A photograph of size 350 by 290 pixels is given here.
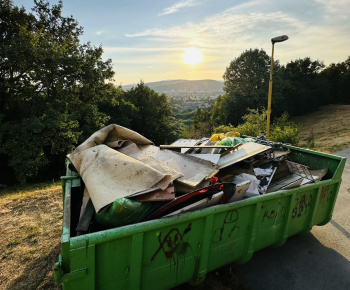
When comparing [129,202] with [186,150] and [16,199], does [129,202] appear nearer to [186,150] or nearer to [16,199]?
[186,150]

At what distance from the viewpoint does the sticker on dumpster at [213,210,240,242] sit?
8.15 feet

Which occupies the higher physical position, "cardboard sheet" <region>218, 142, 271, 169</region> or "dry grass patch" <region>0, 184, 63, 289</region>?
"cardboard sheet" <region>218, 142, 271, 169</region>

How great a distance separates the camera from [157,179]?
2.25 m

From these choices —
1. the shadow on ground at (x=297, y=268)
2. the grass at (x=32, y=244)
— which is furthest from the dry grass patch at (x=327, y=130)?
the grass at (x=32, y=244)

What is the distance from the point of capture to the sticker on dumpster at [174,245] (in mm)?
2131

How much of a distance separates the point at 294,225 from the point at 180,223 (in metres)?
2.09

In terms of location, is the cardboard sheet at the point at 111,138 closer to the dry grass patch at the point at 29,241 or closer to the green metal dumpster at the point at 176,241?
the green metal dumpster at the point at 176,241

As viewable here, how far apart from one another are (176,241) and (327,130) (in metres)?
21.4

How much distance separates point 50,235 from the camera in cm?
391

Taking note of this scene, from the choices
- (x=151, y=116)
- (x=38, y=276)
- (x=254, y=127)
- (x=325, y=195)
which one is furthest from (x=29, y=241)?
(x=151, y=116)

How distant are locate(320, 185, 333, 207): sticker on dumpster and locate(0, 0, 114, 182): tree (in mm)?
11617

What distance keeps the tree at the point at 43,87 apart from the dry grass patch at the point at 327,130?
12943 mm

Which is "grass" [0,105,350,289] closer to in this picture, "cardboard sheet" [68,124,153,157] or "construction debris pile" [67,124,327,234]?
"construction debris pile" [67,124,327,234]

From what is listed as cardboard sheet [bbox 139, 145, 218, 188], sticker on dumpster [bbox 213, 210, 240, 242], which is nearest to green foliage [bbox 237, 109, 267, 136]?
cardboard sheet [bbox 139, 145, 218, 188]
